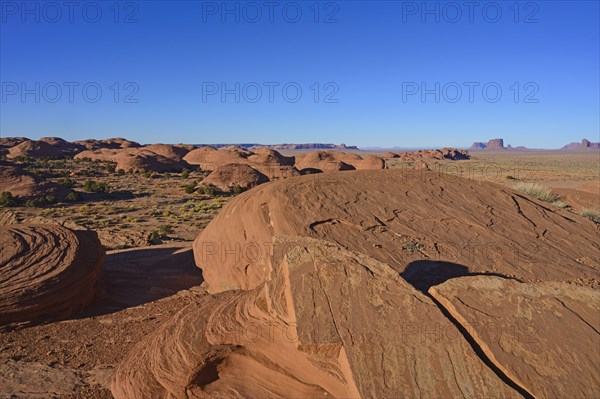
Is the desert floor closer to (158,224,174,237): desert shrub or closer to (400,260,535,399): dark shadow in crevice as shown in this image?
A: (158,224,174,237): desert shrub

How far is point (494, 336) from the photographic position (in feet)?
9.70

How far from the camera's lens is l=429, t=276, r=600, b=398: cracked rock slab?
2646 millimetres

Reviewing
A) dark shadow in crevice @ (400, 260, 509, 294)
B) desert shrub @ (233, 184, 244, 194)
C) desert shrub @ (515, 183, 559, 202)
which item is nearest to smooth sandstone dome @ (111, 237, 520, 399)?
dark shadow in crevice @ (400, 260, 509, 294)

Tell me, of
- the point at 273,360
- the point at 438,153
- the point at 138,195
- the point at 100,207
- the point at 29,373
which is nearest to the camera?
the point at 273,360

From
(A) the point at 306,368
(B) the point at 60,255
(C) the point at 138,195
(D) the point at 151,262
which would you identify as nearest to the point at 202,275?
(D) the point at 151,262

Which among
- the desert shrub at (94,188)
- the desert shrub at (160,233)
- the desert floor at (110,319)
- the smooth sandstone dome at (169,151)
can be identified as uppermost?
the smooth sandstone dome at (169,151)

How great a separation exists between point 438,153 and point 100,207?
81.3 m

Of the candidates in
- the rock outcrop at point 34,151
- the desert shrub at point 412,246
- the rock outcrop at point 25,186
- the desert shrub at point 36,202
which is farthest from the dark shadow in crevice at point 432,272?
the rock outcrop at point 34,151

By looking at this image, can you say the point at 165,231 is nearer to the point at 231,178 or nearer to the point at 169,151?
the point at 231,178

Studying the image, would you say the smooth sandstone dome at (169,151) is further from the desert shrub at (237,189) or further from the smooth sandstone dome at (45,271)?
the smooth sandstone dome at (45,271)

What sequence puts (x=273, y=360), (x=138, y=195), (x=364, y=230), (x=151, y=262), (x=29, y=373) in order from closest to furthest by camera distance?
(x=273, y=360) < (x=29, y=373) < (x=364, y=230) < (x=151, y=262) < (x=138, y=195)

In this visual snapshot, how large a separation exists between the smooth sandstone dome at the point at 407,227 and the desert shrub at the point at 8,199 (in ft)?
53.3

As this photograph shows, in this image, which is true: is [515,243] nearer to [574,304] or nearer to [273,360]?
[574,304]

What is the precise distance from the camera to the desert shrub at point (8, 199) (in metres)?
20.2
